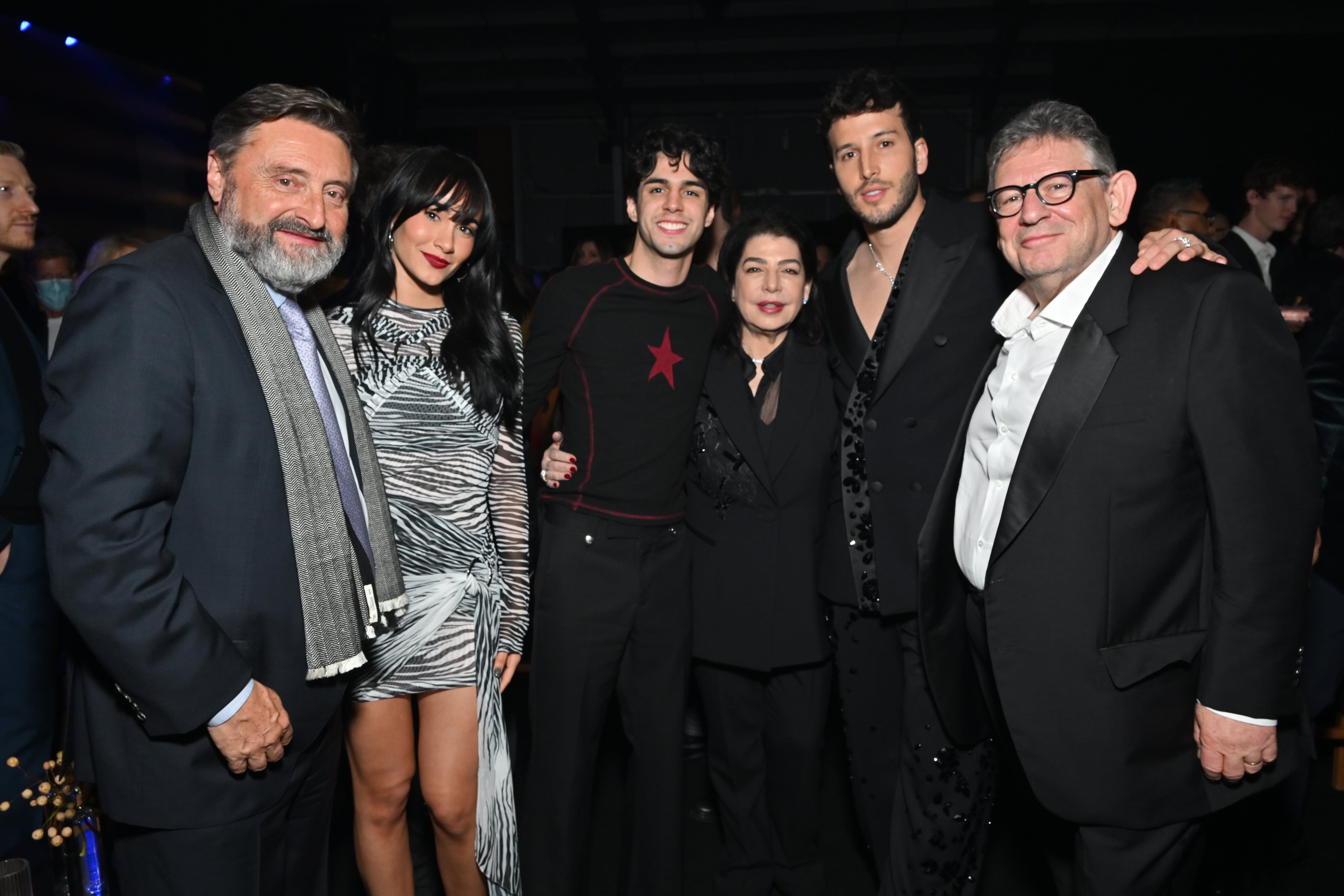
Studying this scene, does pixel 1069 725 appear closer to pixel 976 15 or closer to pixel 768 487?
pixel 768 487

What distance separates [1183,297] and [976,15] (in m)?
11.9

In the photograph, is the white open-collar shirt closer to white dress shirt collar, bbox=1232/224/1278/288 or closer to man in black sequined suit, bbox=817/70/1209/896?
man in black sequined suit, bbox=817/70/1209/896

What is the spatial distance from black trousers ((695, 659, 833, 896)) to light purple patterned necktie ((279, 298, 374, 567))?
3.78ft

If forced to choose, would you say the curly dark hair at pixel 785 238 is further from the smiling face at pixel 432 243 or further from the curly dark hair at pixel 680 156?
the smiling face at pixel 432 243

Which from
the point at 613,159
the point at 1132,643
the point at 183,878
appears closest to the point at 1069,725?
the point at 1132,643

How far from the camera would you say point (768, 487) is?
7.86ft

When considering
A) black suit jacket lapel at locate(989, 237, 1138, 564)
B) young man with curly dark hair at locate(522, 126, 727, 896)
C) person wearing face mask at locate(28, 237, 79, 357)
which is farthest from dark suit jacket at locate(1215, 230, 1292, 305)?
person wearing face mask at locate(28, 237, 79, 357)

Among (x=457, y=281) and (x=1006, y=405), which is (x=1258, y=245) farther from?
(x=457, y=281)

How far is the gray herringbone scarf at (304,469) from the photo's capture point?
5.18ft

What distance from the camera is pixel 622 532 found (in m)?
2.34

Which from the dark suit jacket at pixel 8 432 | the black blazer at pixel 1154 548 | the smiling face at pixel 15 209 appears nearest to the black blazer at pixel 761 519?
the black blazer at pixel 1154 548

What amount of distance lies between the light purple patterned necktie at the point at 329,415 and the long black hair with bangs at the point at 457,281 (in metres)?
0.27

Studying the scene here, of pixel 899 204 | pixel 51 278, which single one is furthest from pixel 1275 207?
pixel 51 278

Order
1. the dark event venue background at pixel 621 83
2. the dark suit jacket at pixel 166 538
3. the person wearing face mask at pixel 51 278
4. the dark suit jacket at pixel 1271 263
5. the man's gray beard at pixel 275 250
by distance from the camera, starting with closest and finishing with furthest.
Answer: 1. the dark suit jacket at pixel 166 538
2. the man's gray beard at pixel 275 250
3. the dark suit jacket at pixel 1271 263
4. the person wearing face mask at pixel 51 278
5. the dark event venue background at pixel 621 83
